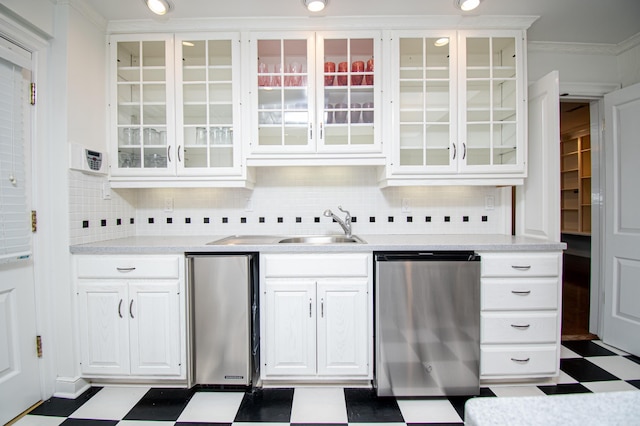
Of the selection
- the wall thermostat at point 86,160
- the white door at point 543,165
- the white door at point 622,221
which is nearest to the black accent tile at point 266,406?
the wall thermostat at point 86,160

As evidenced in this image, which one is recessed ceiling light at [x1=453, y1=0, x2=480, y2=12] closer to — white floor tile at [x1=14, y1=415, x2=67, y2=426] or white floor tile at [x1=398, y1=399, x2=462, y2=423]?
white floor tile at [x1=398, y1=399, x2=462, y2=423]

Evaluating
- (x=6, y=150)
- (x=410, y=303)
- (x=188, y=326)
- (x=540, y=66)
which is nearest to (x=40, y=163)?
(x=6, y=150)

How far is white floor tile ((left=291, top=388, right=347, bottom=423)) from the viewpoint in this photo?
1598 millimetres

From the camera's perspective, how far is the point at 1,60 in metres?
1.57

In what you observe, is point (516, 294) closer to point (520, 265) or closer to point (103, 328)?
point (520, 265)

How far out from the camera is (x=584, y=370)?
2.04 meters

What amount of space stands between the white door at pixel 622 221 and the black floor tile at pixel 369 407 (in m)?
2.04

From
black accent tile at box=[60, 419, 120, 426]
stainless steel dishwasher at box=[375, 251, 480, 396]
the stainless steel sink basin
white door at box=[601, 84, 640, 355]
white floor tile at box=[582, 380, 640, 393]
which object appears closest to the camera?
black accent tile at box=[60, 419, 120, 426]

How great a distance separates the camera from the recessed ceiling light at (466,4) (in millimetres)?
1842

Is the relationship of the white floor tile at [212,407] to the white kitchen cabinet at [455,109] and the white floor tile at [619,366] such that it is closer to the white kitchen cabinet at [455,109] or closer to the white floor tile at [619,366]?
the white kitchen cabinet at [455,109]

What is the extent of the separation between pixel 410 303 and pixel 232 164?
5.01 ft

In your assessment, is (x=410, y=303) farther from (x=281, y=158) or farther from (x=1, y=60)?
(x=1, y=60)

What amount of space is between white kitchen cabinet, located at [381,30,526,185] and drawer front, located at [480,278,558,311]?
723mm

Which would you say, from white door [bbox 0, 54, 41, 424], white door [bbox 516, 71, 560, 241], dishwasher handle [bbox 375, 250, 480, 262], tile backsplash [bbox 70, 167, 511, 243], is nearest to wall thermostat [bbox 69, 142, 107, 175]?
white door [bbox 0, 54, 41, 424]
